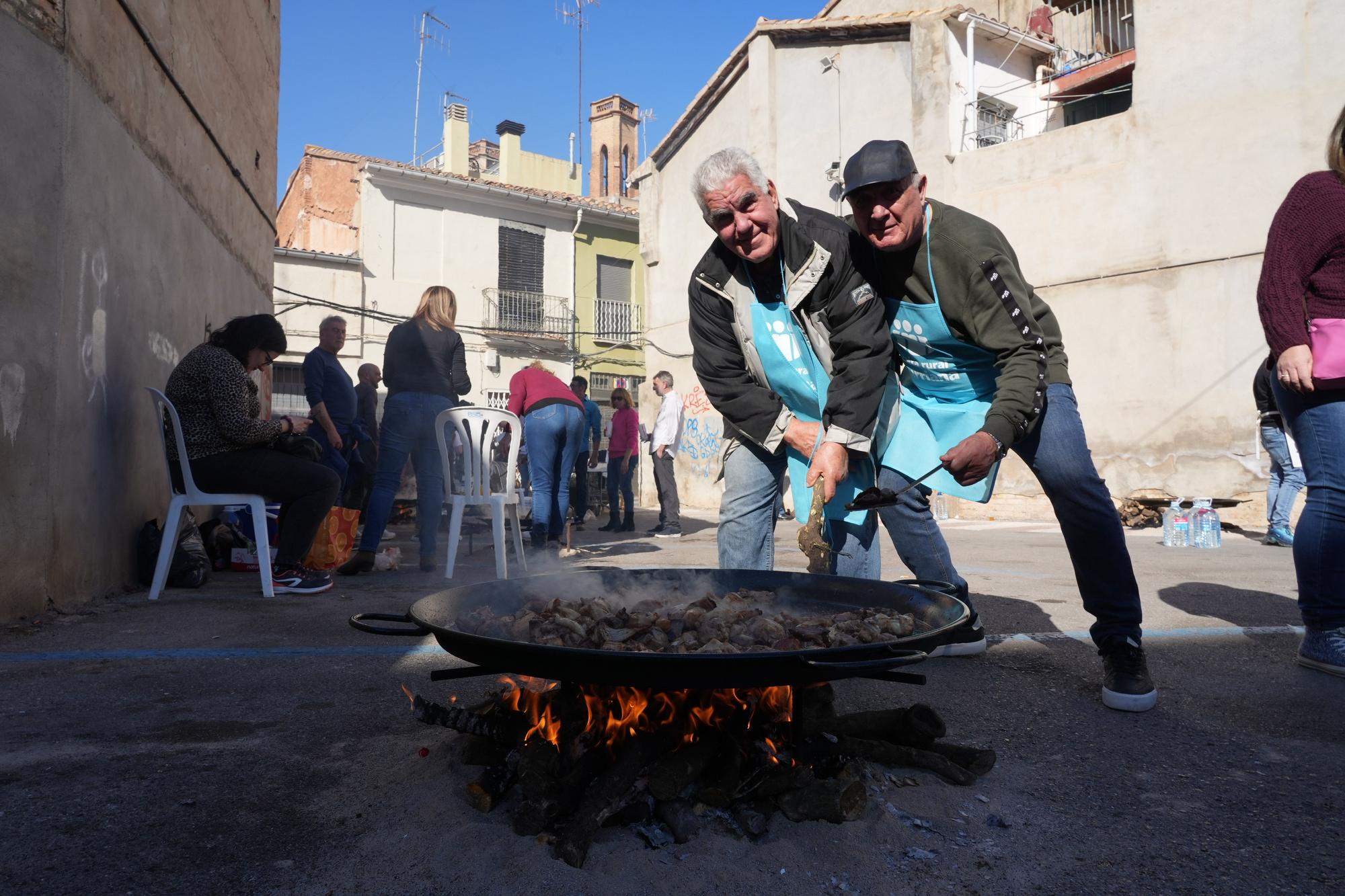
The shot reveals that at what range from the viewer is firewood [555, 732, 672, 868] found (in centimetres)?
152

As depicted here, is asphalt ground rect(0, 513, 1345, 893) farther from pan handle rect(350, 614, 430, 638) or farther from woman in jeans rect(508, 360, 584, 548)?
woman in jeans rect(508, 360, 584, 548)

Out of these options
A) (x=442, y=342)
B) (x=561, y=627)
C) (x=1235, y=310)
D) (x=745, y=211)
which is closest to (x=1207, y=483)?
(x=1235, y=310)

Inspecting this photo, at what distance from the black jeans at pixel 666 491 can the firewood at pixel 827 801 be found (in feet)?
26.7

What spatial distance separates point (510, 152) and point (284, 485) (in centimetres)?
2624

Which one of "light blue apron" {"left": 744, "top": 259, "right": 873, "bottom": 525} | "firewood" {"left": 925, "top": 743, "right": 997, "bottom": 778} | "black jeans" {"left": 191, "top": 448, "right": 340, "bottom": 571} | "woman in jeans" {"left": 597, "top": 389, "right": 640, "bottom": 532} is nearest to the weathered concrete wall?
"black jeans" {"left": 191, "top": 448, "right": 340, "bottom": 571}

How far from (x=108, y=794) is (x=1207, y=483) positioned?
13.0 m

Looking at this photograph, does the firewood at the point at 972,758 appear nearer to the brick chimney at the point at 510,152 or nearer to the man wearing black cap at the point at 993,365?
→ the man wearing black cap at the point at 993,365

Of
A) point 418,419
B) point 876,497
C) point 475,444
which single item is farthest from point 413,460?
point 876,497

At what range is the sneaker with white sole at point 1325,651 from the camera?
2.80 meters

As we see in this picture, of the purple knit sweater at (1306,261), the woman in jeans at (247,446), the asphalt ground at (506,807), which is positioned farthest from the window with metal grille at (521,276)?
the purple knit sweater at (1306,261)

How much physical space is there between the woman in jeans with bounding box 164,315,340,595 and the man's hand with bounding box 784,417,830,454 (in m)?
2.84

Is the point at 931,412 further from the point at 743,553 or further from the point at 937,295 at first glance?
the point at 743,553

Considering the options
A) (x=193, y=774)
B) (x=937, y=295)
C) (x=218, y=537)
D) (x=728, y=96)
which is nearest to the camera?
(x=193, y=774)

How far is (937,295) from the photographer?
260 centimetres
